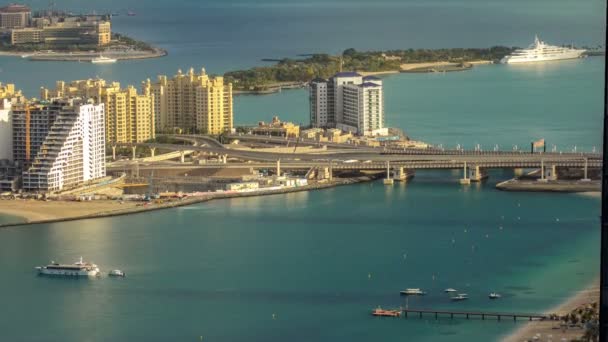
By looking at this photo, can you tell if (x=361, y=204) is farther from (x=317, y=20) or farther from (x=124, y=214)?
(x=317, y=20)

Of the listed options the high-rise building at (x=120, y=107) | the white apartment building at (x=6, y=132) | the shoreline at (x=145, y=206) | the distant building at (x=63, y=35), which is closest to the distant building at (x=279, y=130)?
the high-rise building at (x=120, y=107)

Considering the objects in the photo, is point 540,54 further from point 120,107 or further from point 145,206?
point 145,206

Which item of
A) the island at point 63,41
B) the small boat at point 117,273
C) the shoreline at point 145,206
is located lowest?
the small boat at point 117,273

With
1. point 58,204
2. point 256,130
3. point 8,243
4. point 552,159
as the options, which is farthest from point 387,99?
point 8,243

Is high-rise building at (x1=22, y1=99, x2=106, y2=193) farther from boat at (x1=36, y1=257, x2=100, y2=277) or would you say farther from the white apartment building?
boat at (x1=36, y1=257, x2=100, y2=277)

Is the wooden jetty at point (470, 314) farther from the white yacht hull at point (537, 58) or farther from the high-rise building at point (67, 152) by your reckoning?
the white yacht hull at point (537, 58)

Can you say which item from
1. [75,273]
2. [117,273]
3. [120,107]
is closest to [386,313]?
[117,273]
